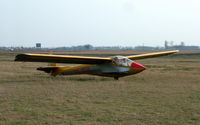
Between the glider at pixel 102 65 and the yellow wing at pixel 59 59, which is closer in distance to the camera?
the yellow wing at pixel 59 59

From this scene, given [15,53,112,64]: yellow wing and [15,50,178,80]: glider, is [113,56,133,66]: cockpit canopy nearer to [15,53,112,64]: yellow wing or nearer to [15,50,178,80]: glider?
[15,50,178,80]: glider

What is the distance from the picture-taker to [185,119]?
290 inches

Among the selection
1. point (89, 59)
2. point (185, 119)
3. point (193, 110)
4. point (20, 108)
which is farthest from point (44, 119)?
point (89, 59)

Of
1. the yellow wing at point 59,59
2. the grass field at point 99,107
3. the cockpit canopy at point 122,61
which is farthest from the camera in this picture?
the cockpit canopy at point 122,61

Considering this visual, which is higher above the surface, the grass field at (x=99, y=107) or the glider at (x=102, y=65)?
the glider at (x=102, y=65)

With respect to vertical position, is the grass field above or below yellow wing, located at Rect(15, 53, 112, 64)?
below

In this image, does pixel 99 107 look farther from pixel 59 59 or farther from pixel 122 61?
pixel 122 61

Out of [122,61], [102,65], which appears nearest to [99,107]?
[122,61]

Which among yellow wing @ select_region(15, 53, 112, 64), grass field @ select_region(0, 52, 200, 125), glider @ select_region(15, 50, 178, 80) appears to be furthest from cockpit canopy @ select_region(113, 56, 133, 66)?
grass field @ select_region(0, 52, 200, 125)

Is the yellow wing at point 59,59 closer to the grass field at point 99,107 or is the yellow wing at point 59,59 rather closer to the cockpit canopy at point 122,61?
the cockpit canopy at point 122,61

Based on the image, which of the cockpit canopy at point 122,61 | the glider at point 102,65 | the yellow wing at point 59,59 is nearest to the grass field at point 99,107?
the yellow wing at point 59,59

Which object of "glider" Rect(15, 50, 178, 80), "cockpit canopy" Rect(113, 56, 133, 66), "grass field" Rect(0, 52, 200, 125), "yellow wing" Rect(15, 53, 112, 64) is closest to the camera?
"grass field" Rect(0, 52, 200, 125)

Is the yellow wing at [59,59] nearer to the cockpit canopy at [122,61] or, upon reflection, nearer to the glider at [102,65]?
the glider at [102,65]

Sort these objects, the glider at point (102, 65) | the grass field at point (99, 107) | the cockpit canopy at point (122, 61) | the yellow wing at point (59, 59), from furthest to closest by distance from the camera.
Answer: the cockpit canopy at point (122, 61) → the glider at point (102, 65) → the yellow wing at point (59, 59) → the grass field at point (99, 107)
